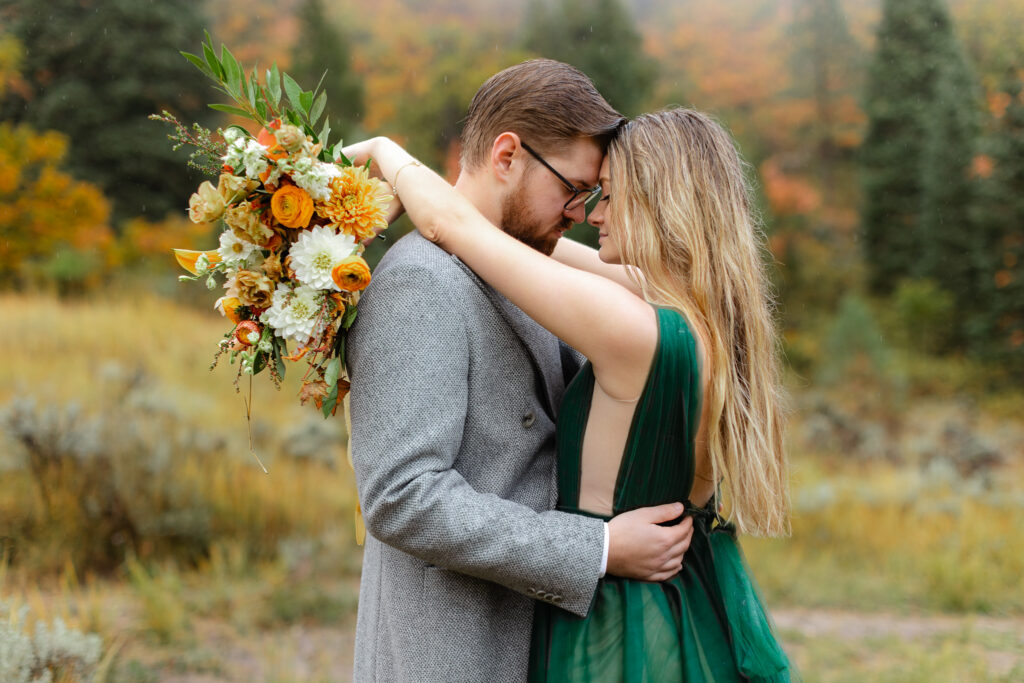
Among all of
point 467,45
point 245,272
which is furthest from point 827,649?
point 467,45

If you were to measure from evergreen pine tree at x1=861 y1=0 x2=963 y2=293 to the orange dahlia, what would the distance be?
1752cm

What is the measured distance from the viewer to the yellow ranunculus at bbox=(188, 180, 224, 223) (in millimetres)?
1789

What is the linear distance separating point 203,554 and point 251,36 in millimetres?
13504

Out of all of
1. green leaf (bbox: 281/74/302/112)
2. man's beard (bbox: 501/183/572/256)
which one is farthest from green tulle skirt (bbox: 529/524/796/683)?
green leaf (bbox: 281/74/302/112)

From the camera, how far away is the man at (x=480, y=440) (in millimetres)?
1724

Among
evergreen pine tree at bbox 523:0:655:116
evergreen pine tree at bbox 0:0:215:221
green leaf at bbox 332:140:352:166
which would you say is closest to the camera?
green leaf at bbox 332:140:352:166

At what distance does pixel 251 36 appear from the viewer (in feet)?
54.3

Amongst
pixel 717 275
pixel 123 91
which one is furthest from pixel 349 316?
pixel 123 91

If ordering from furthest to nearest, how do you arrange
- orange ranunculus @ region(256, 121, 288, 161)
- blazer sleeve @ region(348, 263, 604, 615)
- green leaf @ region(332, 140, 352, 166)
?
green leaf @ region(332, 140, 352, 166), orange ranunculus @ region(256, 121, 288, 161), blazer sleeve @ region(348, 263, 604, 615)

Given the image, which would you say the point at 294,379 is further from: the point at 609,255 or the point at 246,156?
the point at 246,156

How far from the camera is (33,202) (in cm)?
844

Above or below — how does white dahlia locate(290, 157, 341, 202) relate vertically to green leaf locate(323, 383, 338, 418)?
above

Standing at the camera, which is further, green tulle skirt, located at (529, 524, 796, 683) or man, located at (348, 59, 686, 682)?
green tulle skirt, located at (529, 524, 796, 683)

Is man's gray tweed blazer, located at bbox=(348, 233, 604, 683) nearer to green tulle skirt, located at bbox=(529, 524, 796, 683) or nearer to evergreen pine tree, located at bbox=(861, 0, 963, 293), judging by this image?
green tulle skirt, located at bbox=(529, 524, 796, 683)
